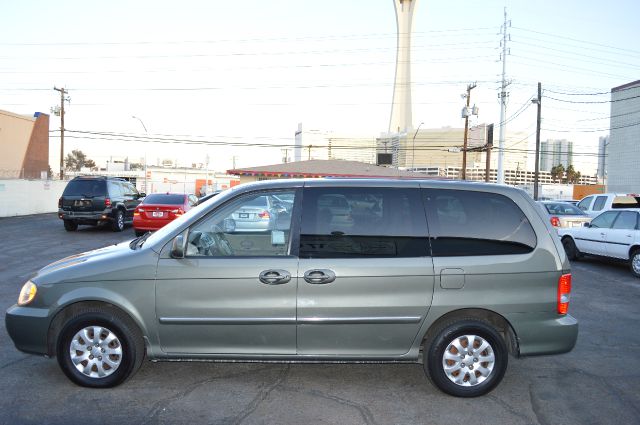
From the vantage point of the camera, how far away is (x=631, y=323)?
283 inches

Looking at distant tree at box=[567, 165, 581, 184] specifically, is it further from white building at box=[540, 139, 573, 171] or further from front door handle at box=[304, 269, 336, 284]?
front door handle at box=[304, 269, 336, 284]

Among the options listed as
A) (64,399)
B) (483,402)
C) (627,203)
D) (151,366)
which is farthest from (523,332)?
(627,203)

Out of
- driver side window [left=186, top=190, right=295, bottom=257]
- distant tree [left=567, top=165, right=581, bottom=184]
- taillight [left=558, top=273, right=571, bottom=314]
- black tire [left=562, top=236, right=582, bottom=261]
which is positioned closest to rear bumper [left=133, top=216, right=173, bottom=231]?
black tire [left=562, top=236, right=582, bottom=261]

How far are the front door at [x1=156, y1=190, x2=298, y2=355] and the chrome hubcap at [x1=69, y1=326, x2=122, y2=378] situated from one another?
0.43 m

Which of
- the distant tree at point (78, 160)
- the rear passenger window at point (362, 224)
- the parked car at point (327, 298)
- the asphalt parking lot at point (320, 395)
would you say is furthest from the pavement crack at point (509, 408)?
the distant tree at point (78, 160)

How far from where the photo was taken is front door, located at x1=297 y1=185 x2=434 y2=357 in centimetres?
436

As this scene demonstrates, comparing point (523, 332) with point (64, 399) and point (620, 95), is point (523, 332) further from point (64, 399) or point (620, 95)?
point (620, 95)

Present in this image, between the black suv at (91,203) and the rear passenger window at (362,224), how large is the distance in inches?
600

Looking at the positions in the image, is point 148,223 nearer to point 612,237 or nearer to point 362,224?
point 612,237

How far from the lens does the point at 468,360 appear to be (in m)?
4.45

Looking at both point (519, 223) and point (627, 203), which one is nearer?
point (519, 223)

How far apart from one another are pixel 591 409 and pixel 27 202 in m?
30.5

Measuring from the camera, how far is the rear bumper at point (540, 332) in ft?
14.6

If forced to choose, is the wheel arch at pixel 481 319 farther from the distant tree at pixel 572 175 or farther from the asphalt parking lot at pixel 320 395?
the distant tree at pixel 572 175
